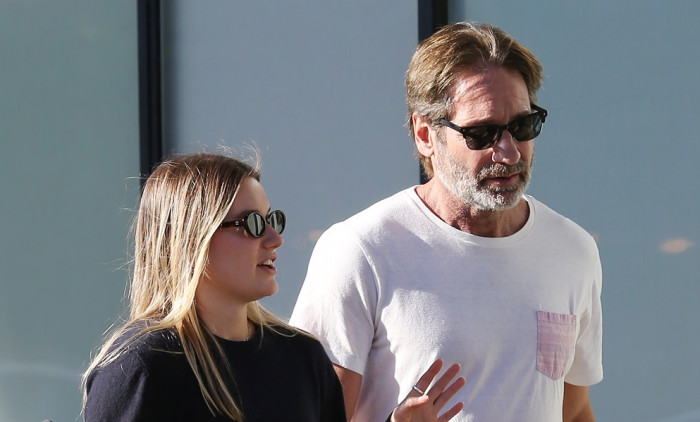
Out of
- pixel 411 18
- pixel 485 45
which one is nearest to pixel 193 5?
pixel 411 18

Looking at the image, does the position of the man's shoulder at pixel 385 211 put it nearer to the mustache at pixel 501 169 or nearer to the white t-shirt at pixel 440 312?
the white t-shirt at pixel 440 312

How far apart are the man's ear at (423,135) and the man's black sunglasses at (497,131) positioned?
149mm

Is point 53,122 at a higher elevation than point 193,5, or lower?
lower

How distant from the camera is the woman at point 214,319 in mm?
2021

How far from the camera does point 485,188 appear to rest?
8.31ft

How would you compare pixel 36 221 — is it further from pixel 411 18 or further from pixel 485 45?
pixel 485 45

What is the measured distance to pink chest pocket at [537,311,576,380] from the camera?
98.7 inches

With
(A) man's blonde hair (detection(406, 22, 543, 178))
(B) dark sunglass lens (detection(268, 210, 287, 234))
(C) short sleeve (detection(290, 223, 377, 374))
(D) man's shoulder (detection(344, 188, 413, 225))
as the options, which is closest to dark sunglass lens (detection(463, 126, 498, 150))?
(A) man's blonde hair (detection(406, 22, 543, 178))

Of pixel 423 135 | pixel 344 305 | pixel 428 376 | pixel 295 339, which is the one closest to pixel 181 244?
pixel 295 339

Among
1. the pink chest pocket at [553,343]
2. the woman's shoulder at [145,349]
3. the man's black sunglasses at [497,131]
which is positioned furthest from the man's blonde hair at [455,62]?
the woman's shoulder at [145,349]

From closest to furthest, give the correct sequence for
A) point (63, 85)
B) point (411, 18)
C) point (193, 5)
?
point (411, 18) → point (193, 5) → point (63, 85)

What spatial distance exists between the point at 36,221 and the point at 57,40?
86 cm

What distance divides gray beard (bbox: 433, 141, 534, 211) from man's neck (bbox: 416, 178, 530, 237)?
0.03 m

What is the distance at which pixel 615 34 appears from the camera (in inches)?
140
